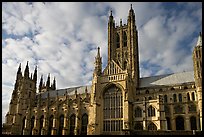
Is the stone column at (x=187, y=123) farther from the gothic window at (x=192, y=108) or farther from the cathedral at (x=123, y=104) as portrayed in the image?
Result: the gothic window at (x=192, y=108)

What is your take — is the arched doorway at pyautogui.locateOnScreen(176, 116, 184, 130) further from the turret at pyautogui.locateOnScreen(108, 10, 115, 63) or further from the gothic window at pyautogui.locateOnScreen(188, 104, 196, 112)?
the turret at pyautogui.locateOnScreen(108, 10, 115, 63)

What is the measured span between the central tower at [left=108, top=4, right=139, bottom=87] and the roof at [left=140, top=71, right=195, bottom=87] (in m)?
3.18

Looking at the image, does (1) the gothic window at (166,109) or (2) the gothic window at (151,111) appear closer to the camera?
(2) the gothic window at (151,111)

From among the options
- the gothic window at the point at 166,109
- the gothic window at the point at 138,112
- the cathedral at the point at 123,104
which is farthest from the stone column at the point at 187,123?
the gothic window at the point at 138,112

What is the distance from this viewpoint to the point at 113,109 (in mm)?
55406

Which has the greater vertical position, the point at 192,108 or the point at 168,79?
the point at 168,79

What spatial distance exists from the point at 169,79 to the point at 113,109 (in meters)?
19.5

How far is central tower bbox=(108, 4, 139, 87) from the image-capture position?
217ft

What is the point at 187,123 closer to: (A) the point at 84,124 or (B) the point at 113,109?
(B) the point at 113,109

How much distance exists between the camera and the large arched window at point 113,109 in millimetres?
53672

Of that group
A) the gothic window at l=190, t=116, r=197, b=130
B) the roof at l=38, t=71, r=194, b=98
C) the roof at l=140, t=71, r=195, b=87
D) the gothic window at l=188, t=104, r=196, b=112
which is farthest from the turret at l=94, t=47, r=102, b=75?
the gothic window at l=190, t=116, r=197, b=130

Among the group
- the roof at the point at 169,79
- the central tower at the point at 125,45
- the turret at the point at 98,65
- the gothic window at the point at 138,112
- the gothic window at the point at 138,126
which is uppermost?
the central tower at the point at 125,45

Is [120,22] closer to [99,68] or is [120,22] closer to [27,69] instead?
[99,68]

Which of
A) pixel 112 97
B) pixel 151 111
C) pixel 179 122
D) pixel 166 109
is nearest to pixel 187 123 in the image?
pixel 179 122
